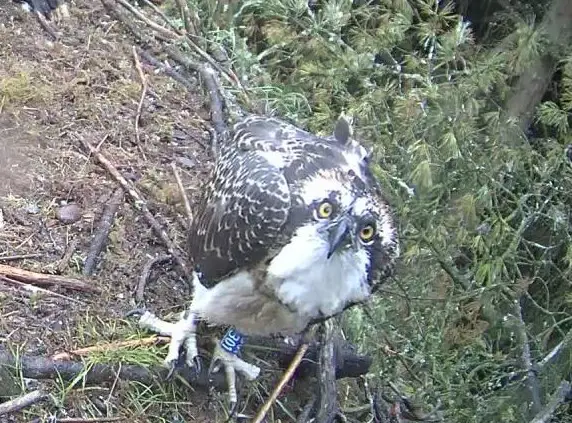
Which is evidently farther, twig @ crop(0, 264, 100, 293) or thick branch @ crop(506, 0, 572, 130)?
thick branch @ crop(506, 0, 572, 130)

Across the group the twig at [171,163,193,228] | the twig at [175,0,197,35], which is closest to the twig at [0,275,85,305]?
the twig at [171,163,193,228]

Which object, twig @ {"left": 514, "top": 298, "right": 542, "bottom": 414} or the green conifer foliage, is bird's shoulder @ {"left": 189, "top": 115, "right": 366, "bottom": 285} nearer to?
the green conifer foliage

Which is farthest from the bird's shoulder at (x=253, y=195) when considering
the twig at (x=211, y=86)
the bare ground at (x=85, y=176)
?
the twig at (x=211, y=86)

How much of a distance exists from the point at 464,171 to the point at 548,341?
1.37 m

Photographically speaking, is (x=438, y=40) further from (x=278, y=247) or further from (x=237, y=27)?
(x=278, y=247)

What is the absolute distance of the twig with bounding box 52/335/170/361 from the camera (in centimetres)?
387

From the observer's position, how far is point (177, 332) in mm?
4121

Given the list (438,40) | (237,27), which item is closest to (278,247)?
(438,40)

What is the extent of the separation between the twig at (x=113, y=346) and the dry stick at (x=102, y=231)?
437 mm

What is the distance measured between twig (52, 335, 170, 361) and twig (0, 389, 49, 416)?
0.21 m

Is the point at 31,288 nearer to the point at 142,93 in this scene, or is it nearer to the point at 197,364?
the point at 197,364

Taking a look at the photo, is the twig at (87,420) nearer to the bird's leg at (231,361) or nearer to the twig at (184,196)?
the bird's leg at (231,361)

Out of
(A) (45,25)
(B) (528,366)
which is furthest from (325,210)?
(A) (45,25)

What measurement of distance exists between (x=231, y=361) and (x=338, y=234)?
96 centimetres
